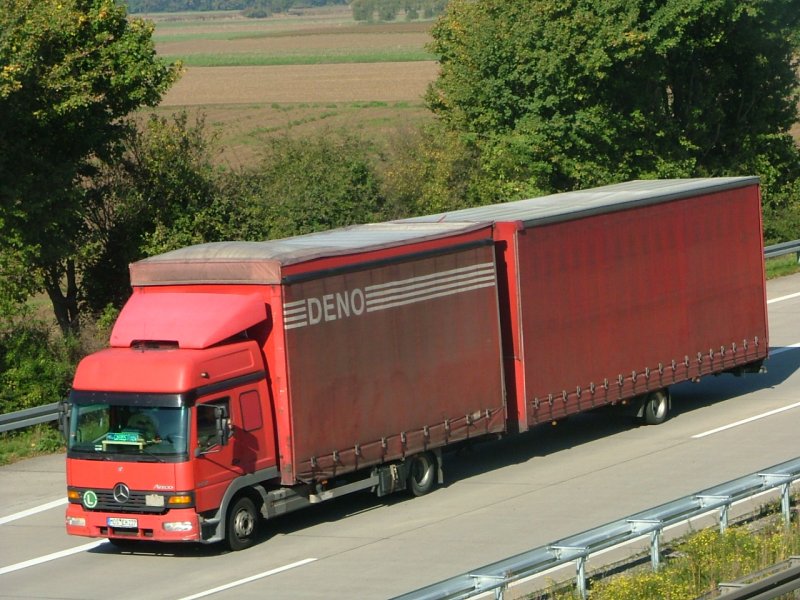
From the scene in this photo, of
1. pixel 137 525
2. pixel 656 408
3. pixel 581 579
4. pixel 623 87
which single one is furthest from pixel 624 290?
Result: pixel 623 87

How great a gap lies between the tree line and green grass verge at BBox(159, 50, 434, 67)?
7655 centimetres

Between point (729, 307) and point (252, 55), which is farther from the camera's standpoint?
point (252, 55)

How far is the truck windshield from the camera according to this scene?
15.7 metres

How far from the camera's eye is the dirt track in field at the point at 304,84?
315 ft

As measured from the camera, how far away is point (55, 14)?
28734mm

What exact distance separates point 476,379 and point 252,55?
119m

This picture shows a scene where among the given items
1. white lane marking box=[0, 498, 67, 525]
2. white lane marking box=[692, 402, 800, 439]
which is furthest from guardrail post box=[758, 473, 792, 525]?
white lane marking box=[0, 498, 67, 525]

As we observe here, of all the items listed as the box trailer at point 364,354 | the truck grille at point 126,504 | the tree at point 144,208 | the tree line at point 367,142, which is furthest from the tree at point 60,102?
the truck grille at point 126,504

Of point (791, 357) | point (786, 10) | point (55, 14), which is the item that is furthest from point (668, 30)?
point (55, 14)

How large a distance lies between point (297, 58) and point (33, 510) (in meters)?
114

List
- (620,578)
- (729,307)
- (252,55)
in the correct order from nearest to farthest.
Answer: (620,578), (729,307), (252,55)

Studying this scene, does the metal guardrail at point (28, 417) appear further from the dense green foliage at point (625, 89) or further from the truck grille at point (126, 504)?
the dense green foliage at point (625, 89)

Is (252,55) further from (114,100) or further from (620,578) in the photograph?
(620,578)

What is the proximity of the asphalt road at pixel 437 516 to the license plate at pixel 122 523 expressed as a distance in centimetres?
49
